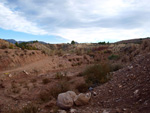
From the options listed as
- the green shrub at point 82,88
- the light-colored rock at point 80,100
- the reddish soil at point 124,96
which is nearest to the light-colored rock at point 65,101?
the light-colored rock at point 80,100

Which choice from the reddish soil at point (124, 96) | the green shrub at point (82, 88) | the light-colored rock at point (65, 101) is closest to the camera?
the reddish soil at point (124, 96)

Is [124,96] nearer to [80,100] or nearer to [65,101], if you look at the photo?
[80,100]

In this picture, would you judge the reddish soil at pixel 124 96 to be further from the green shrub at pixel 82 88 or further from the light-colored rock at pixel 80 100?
the green shrub at pixel 82 88

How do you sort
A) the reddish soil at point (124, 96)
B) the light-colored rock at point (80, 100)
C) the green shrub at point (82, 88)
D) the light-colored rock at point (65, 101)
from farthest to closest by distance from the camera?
the green shrub at point (82, 88)
the light-colored rock at point (80, 100)
the light-colored rock at point (65, 101)
the reddish soil at point (124, 96)

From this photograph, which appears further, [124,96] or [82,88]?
[82,88]

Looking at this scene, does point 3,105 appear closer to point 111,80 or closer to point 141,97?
point 111,80

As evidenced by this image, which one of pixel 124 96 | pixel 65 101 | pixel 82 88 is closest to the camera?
pixel 65 101

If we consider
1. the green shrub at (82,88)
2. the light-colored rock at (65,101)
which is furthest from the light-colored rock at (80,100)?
the green shrub at (82,88)

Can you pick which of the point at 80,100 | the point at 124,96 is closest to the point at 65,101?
the point at 80,100

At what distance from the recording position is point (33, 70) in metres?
13.0

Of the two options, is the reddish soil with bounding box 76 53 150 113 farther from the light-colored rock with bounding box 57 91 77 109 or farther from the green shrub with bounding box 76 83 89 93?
the green shrub with bounding box 76 83 89 93

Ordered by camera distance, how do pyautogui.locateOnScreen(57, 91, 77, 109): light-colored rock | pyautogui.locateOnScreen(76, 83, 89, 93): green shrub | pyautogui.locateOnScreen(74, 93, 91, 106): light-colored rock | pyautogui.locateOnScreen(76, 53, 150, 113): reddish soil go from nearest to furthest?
pyautogui.locateOnScreen(76, 53, 150, 113): reddish soil → pyautogui.locateOnScreen(57, 91, 77, 109): light-colored rock → pyautogui.locateOnScreen(74, 93, 91, 106): light-colored rock → pyautogui.locateOnScreen(76, 83, 89, 93): green shrub

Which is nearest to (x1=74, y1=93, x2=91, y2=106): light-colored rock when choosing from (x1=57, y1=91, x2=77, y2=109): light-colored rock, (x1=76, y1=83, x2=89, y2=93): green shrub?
(x1=57, y1=91, x2=77, y2=109): light-colored rock

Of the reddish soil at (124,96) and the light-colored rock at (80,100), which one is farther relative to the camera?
the light-colored rock at (80,100)
